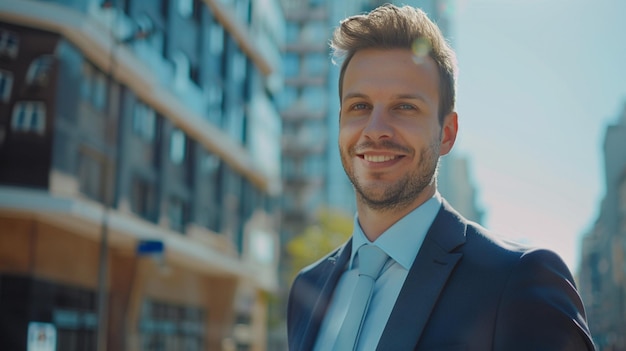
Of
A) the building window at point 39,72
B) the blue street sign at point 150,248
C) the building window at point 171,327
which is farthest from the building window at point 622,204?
the building window at point 39,72

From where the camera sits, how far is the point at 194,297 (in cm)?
3338

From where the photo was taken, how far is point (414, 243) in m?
2.04

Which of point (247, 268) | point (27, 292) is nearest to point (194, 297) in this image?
point (247, 268)

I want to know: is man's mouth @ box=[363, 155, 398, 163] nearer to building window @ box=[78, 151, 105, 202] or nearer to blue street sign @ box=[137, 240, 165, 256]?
blue street sign @ box=[137, 240, 165, 256]

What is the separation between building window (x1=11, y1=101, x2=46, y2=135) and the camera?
761 inches

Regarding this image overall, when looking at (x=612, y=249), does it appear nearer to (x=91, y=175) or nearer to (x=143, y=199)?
(x=143, y=199)

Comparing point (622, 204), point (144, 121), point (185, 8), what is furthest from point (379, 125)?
point (622, 204)

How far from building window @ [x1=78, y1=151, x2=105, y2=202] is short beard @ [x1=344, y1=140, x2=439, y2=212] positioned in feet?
64.1

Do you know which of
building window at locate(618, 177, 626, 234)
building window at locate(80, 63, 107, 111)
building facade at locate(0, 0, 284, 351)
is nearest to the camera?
building facade at locate(0, 0, 284, 351)

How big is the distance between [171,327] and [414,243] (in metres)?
29.6

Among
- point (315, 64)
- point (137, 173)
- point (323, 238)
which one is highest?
point (315, 64)

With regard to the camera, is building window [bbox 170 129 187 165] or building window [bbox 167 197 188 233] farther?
building window [bbox 170 129 187 165]

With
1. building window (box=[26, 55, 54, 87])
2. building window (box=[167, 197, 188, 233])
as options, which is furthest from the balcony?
building window (box=[26, 55, 54, 87])

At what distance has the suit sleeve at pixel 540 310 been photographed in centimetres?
166
